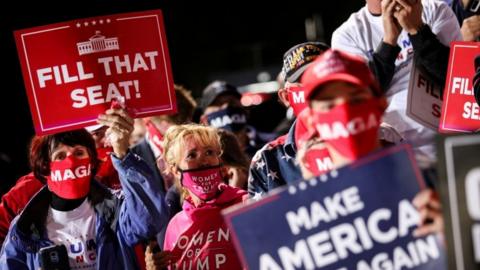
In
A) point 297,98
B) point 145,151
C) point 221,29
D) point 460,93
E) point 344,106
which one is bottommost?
point 221,29

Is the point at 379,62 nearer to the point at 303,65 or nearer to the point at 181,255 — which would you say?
the point at 303,65

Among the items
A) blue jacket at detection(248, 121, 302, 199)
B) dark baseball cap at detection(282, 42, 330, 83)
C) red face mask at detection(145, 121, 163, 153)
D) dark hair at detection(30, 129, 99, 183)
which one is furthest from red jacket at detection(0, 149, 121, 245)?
dark baseball cap at detection(282, 42, 330, 83)

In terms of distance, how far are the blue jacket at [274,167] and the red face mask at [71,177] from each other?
0.88 m

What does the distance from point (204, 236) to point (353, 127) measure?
1876 millimetres

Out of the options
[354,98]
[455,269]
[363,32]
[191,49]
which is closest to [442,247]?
[455,269]

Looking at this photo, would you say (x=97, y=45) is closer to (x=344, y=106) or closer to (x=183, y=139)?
(x=183, y=139)

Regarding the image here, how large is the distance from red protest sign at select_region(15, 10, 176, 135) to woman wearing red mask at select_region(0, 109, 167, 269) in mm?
166

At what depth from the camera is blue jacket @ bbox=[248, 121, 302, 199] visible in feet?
15.2

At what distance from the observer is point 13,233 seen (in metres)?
4.95

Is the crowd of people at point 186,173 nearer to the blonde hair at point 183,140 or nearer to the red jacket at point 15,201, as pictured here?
the blonde hair at point 183,140

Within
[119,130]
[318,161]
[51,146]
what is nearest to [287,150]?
[119,130]

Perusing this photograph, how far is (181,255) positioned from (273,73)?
13.0 metres

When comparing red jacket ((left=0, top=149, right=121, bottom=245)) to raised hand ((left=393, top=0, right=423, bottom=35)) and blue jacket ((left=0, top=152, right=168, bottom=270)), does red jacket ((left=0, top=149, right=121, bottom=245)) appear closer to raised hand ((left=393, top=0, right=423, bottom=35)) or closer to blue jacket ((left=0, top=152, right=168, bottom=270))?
blue jacket ((left=0, top=152, right=168, bottom=270))

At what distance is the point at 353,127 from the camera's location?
3.23 metres
